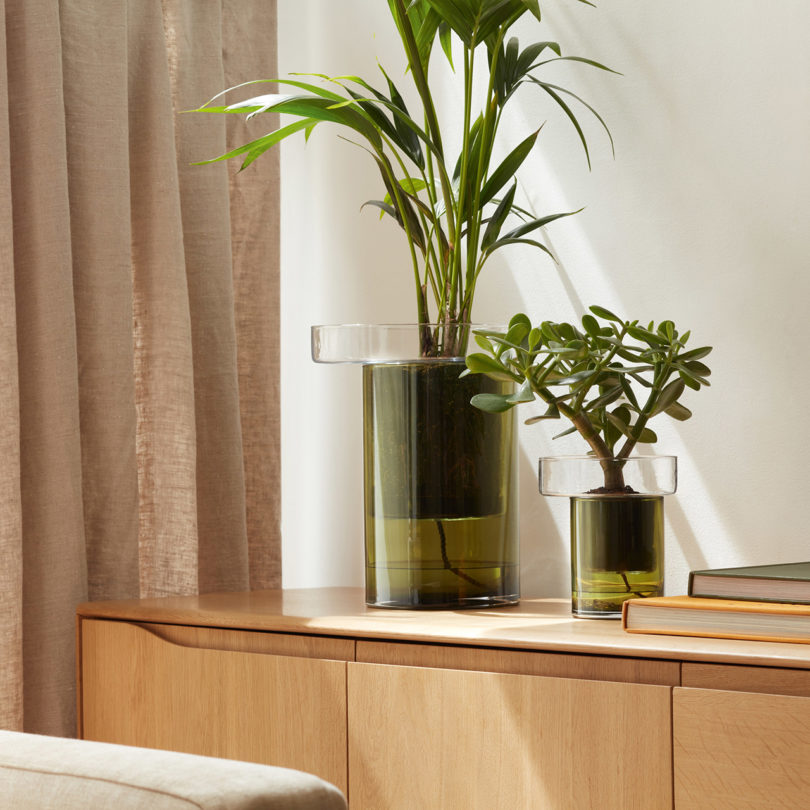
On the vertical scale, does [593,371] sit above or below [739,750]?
above

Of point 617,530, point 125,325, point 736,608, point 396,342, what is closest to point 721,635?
point 736,608

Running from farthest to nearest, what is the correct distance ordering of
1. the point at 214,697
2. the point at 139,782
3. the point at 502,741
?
the point at 214,697
the point at 502,741
the point at 139,782

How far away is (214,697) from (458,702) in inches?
12.5

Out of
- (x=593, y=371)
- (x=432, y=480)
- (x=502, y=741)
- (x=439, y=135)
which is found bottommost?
(x=502, y=741)

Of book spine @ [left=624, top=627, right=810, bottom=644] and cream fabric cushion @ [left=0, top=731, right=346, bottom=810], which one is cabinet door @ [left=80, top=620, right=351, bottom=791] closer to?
book spine @ [left=624, top=627, right=810, bottom=644]

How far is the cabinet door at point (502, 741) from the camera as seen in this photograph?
997 mm

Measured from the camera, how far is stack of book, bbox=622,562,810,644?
992 millimetres

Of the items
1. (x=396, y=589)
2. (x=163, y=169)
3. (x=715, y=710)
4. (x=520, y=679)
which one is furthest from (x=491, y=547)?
(x=163, y=169)

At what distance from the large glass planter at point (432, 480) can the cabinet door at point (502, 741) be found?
8.0 inches

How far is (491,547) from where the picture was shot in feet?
4.44

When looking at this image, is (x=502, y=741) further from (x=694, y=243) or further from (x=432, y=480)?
(x=694, y=243)

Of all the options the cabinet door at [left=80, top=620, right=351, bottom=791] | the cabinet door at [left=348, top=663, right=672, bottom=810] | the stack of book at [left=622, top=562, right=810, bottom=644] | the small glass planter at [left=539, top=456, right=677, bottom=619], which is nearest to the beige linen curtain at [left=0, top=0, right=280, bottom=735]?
the cabinet door at [left=80, top=620, right=351, bottom=791]

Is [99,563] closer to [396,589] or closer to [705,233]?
[396,589]

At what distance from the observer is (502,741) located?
107 centimetres
